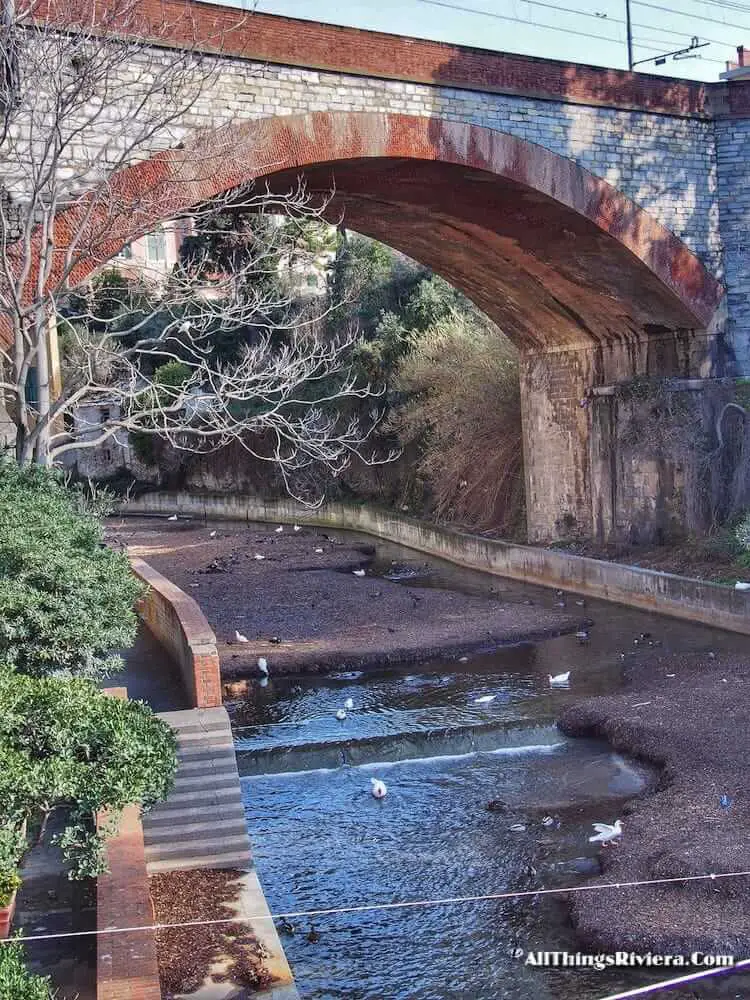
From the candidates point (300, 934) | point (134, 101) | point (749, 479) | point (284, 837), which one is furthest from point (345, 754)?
point (749, 479)

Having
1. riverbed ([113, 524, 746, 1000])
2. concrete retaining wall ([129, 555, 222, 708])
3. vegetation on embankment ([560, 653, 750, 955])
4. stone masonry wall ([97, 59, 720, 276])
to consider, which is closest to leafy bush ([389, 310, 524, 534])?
stone masonry wall ([97, 59, 720, 276])

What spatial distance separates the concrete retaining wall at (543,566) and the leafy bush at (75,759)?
33.9 feet

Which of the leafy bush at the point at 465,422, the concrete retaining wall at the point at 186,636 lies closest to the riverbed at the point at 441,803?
the concrete retaining wall at the point at 186,636

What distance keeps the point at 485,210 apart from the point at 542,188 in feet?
4.51

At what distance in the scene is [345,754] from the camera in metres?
9.61

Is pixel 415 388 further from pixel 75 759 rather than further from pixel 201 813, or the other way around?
pixel 75 759

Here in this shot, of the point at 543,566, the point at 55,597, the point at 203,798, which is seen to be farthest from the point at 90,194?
the point at 543,566

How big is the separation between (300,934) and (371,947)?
0.48 m

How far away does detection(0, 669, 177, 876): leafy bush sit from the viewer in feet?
15.7

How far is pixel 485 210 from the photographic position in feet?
49.6

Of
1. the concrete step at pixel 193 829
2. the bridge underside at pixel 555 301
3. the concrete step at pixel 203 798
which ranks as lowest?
the concrete step at pixel 193 829

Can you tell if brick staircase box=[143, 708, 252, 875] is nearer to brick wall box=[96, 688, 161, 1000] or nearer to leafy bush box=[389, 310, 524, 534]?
brick wall box=[96, 688, 161, 1000]

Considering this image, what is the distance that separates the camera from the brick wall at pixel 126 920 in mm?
4906

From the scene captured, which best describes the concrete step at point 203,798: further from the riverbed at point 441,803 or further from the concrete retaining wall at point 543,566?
the concrete retaining wall at point 543,566
